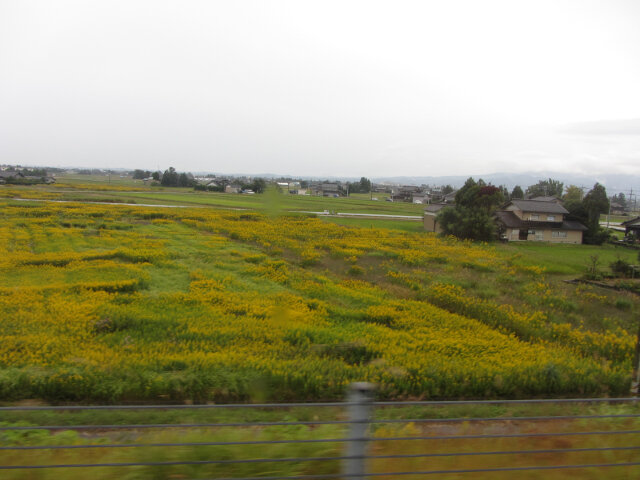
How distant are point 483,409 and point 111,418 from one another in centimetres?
431

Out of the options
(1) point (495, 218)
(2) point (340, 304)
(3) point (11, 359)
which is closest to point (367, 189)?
(1) point (495, 218)

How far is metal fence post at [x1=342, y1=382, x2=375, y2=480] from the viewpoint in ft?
6.48

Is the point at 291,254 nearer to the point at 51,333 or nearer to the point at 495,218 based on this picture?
the point at 51,333

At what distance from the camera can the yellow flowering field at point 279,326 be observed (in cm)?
579

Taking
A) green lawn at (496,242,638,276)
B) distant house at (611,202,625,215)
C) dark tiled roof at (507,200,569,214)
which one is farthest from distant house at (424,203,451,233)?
distant house at (611,202,625,215)

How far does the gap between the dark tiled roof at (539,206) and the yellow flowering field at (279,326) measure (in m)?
12.6

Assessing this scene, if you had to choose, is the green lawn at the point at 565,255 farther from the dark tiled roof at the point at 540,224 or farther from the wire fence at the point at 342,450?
the wire fence at the point at 342,450

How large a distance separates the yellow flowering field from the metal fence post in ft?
5.08

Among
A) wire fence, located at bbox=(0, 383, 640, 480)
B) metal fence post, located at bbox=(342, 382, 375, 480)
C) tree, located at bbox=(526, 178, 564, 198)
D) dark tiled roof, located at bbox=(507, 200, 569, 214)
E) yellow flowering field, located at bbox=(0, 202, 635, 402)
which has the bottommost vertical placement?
yellow flowering field, located at bbox=(0, 202, 635, 402)

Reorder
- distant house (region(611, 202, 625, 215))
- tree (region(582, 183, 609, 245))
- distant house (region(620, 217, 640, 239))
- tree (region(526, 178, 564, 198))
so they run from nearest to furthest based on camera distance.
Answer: distant house (region(620, 217, 640, 239)) → tree (region(582, 183, 609, 245)) → distant house (region(611, 202, 625, 215)) → tree (region(526, 178, 564, 198))

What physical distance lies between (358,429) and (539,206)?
1209 inches

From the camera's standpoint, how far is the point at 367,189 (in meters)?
81.6

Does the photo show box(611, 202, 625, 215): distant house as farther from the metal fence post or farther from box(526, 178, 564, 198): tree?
the metal fence post

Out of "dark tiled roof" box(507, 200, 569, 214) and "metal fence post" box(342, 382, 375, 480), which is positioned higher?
"dark tiled roof" box(507, 200, 569, 214)
